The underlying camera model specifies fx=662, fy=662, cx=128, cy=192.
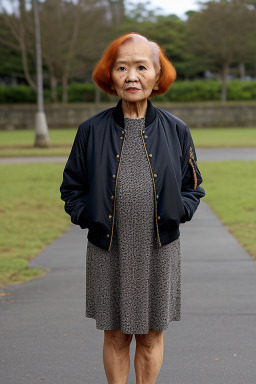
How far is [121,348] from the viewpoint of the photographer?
298 cm

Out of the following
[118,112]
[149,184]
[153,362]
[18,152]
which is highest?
[118,112]

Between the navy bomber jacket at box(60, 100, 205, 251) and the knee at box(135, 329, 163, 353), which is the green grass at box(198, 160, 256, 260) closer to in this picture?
the knee at box(135, 329, 163, 353)

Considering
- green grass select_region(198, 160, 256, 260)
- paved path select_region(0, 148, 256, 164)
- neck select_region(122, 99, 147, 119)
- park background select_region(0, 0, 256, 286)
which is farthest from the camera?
park background select_region(0, 0, 256, 286)

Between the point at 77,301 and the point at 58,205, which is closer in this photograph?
the point at 77,301

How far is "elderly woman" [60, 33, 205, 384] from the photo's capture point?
9.03ft

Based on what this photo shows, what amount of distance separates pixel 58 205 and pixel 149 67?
8.35 meters

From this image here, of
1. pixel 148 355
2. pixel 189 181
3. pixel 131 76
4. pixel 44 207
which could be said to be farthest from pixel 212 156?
pixel 131 76

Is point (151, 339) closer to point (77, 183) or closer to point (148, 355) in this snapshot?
point (148, 355)

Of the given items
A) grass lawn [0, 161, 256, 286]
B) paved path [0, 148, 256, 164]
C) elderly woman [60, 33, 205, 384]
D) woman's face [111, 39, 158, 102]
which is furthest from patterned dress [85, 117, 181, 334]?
paved path [0, 148, 256, 164]

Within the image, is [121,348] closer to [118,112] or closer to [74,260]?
[118,112]

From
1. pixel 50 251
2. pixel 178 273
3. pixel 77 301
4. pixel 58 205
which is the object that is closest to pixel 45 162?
pixel 58 205

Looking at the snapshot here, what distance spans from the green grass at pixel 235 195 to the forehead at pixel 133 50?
15.0 feet

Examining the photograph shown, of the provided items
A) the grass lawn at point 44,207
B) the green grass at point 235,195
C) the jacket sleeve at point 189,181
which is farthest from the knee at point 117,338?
the green grass at point 235,195

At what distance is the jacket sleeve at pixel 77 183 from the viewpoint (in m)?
2.85
